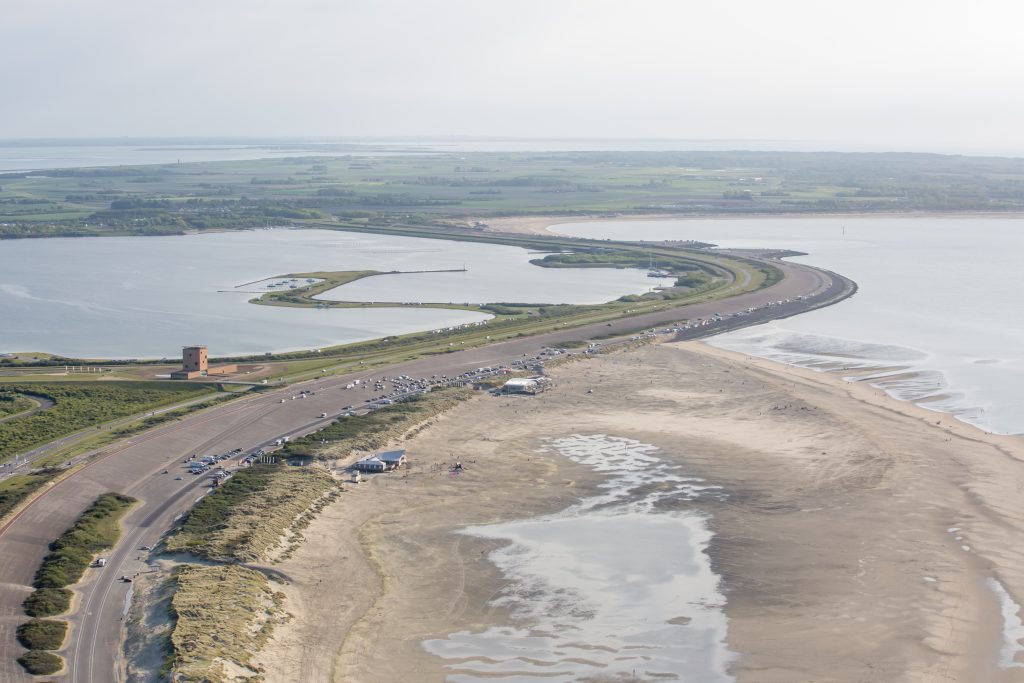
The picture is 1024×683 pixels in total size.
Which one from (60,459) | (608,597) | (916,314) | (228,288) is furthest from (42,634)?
(228,288)

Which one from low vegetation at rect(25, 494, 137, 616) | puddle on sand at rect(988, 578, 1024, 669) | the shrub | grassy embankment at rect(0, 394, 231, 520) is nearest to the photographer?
puddle on sand at rect(988, 578, 1024, 669)

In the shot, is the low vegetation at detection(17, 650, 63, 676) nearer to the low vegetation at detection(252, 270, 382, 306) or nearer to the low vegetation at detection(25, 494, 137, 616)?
the low vegetation at detection(25, 494, 137, 616)

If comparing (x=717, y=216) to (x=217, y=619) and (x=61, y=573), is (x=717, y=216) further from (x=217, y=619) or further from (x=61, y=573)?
(x=217, y=619)

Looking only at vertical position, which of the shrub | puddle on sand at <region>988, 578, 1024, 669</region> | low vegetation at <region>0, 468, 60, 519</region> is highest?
puddle on sand at <region>988, 578, 1024, 669</region>

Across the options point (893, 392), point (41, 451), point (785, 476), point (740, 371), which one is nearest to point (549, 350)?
point (740, 371)

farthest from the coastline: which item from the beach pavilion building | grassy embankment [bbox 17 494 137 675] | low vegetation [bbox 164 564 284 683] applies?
low vegetation [bbox 164 564 284 683]

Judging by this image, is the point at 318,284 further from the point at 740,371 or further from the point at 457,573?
the point at 457,573

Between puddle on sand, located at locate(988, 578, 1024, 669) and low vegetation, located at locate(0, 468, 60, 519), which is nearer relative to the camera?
puddle on sand, located at locate(988, 578, 1024, 669)

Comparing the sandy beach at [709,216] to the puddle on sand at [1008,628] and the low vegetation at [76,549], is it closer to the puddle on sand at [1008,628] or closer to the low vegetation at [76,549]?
the low vegetation at [76,549]
